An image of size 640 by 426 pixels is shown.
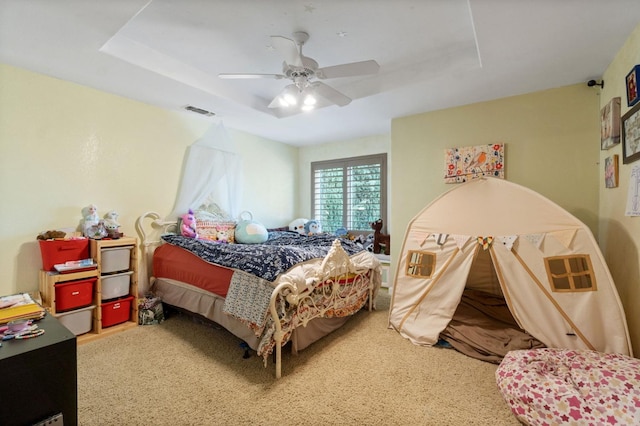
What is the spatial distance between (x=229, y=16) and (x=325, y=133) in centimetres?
267

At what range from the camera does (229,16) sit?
193 centimetres

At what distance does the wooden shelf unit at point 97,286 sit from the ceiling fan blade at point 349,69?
2.43 m

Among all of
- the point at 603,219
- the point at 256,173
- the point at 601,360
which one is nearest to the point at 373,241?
the point at 256,173

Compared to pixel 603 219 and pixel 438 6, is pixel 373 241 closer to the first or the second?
pixel 603 219

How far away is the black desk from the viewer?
0.98 meters

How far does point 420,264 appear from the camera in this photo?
265 cm

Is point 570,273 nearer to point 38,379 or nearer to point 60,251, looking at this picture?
point 38,379

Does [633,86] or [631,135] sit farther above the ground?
[633,86]

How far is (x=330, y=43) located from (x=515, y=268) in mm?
2313

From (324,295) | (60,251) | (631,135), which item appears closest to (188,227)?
(60,251)

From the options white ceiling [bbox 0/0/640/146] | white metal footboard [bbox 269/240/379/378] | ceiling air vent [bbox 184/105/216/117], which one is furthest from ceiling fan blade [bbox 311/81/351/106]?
ceiling air vent [bbox 184/105/216/117]

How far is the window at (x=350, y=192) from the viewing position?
465cm

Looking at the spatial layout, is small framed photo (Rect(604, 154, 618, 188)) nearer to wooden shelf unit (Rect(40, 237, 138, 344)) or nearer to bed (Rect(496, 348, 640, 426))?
bed (Rect(496, 348, 640, 426))

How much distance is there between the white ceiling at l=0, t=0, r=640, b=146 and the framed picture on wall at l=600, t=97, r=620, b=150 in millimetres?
367
